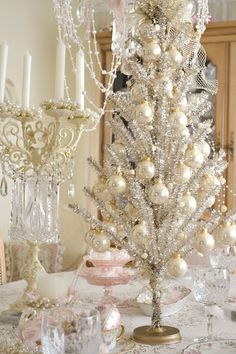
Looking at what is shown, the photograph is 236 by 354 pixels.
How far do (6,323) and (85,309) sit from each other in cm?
47

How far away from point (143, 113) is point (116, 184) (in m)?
0.19

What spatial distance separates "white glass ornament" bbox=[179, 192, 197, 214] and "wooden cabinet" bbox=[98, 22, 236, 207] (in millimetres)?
2368

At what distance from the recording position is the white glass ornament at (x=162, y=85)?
1.43 m

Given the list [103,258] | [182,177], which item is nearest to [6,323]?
[103,258]

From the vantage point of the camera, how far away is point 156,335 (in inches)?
53.2

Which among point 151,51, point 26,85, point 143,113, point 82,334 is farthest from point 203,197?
point 26,85

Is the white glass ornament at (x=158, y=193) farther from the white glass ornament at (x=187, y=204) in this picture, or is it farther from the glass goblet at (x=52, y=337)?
the glass goblet at (x=52, y=337)

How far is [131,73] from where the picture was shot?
1475 mm

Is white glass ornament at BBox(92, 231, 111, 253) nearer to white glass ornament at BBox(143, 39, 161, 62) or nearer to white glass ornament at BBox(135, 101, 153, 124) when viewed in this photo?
white glass ornament at BBox(135, 101, 153, 124)

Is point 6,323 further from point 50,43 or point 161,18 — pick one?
point 50,43

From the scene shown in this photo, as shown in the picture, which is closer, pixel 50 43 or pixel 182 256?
pixel 182 256

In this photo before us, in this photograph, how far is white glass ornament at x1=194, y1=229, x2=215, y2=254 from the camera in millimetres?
1396

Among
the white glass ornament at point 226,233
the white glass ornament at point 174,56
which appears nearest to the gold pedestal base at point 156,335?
the white glass ornament at point 226,233

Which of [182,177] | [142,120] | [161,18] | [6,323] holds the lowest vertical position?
[6,323]
